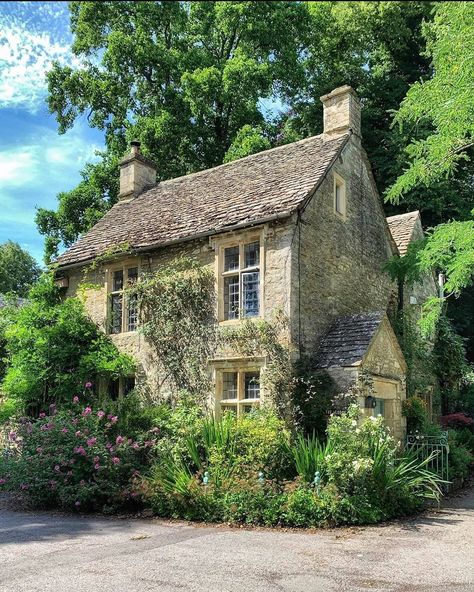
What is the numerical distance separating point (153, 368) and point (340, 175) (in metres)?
6.92

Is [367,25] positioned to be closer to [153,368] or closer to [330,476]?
[153,368]

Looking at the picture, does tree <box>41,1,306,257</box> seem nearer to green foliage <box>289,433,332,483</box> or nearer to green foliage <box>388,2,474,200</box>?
green foliage <box>388,2,474,200</box>

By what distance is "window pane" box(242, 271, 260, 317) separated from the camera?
13000 mm

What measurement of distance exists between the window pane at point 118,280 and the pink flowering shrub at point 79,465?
486cm

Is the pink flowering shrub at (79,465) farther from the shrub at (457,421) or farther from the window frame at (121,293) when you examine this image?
the shrub at (457,421)

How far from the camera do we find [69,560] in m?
7.04

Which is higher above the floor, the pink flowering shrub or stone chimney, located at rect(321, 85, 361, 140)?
stone chimney, located at rect(321, 85, 361, 140)

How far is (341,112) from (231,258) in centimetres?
567

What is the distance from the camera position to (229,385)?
43.2 feet

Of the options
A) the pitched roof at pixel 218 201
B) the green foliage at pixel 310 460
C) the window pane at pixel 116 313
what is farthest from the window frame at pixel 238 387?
the window pane at pixel 116 313

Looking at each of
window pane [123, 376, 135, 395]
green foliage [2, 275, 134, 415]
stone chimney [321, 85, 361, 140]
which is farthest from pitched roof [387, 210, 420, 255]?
green foliage [2, 275, 134, 415]

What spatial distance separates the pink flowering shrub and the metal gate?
19.8 ft

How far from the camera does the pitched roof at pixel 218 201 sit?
13.4 metres

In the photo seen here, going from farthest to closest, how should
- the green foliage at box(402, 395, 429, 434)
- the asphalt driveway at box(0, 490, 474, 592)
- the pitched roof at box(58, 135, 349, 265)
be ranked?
1. the green foliage at box(402, 395, 429, 434)
2. the pitched roof at box(58, 135, 349, 265)
3. the asphalt driveway at box(0, 490, 474, 592)
